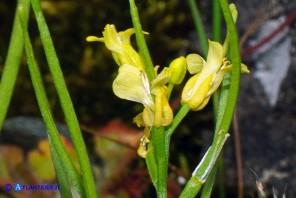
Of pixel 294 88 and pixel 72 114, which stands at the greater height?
pixel 294 88

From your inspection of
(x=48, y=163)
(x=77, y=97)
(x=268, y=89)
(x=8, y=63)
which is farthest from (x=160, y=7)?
(x=8, y=63)

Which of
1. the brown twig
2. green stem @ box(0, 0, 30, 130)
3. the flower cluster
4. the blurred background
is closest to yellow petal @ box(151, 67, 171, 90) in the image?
the flower cluster

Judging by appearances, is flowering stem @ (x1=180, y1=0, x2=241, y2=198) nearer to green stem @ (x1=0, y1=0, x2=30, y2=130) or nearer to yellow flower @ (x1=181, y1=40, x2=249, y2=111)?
yellow flower @ (x1=181, y1=40, x2=249, y2=111)

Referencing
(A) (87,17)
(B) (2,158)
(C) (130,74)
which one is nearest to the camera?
(C) (130,74)

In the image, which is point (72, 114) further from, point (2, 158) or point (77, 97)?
point (77, 97)

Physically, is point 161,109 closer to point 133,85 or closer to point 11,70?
point 133,85

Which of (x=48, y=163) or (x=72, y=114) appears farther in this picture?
(x=48, y=163)
